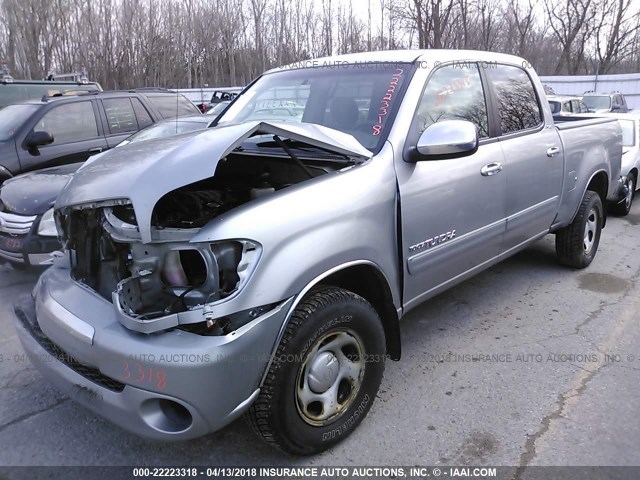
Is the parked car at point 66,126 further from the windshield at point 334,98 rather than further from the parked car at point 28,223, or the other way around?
the windshield at point 334,98

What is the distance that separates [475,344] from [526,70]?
234cm

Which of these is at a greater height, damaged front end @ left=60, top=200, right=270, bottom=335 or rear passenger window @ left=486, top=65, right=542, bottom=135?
rear passenger window @ left=486, top=65, right=542, bottom=135

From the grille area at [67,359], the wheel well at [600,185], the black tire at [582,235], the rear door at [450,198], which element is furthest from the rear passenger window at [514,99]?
the grille area at [67,359]

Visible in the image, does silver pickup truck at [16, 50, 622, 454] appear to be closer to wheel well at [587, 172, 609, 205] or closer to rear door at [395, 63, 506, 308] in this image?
rear door at [395, 63, 506, 308]

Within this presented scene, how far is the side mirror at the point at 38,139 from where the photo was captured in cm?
625

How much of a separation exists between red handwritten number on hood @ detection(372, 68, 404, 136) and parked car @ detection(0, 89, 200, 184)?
4871 millimetres

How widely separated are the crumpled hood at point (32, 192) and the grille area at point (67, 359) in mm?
2120

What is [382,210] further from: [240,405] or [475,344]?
[475,344]

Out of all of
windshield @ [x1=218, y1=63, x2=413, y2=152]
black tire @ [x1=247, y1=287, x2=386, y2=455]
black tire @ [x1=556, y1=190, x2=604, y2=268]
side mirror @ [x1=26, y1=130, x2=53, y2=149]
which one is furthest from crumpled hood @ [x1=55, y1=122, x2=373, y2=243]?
side mirror @ [x1=26, y1=130, x2=53, y2=149]

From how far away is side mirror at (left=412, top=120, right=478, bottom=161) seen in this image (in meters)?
2.71

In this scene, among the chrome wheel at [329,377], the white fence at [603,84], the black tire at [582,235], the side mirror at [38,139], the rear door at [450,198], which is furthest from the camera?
the white fence at [603,84]

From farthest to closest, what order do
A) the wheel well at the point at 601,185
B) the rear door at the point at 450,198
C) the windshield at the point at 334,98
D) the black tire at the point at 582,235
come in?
1. the wheel well at the point at 601,185
2. the black tire at the point at 582,235
3. the windshield at the point at 334,98
4. the rear door at the point at 450,198

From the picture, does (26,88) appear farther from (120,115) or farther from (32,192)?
(32,192)

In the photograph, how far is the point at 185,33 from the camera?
24.1 m
